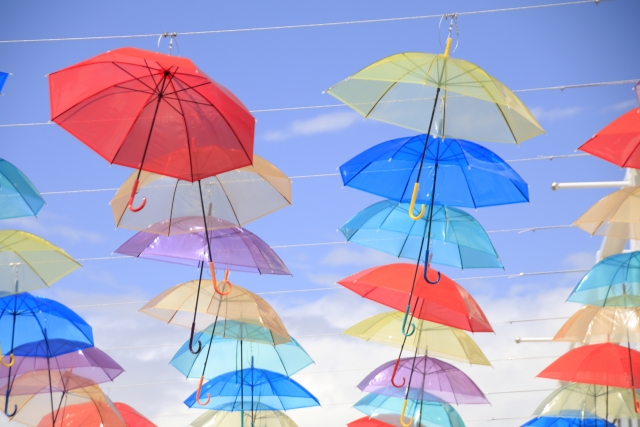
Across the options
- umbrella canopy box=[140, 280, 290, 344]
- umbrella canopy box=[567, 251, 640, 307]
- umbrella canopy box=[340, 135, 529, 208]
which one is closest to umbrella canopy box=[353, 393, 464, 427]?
umbrella canopy box=[140, 280, 290, 344]

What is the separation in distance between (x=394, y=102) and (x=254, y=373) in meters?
4.42

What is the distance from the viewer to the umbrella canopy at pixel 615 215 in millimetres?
8516

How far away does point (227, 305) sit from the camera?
918 centimetres

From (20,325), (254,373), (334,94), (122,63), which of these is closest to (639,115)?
(334,94)

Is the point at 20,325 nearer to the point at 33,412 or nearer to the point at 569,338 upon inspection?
the point at 33,412

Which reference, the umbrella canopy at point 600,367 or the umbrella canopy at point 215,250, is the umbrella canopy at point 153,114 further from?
the umbrella canopy at point 600,367

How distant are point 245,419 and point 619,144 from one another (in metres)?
5.73

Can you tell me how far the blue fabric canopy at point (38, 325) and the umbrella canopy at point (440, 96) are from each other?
11.7ft

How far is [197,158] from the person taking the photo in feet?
21.1

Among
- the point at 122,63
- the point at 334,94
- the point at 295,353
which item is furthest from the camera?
the point at 295,353

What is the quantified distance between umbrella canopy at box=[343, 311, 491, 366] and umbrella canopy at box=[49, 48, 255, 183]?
3.97m

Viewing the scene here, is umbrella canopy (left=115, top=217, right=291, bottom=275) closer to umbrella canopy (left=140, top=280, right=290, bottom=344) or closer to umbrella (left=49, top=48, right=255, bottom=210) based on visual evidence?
umbrella canopy (left=140, top=280, right=290, bottom=344)

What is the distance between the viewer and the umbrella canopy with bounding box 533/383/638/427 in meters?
10.2

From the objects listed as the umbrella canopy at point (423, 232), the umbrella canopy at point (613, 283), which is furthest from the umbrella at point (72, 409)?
the umbrella canopy at point (613, 283)
